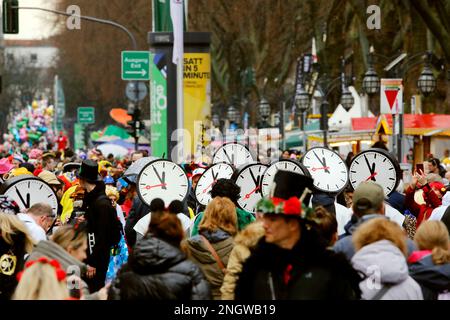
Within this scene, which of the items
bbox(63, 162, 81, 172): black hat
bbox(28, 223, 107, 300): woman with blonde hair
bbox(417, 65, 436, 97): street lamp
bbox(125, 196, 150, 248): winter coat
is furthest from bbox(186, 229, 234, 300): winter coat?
bbox(417, 65, 436, 97): street lamp

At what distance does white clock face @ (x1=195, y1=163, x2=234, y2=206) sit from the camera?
49.3ft

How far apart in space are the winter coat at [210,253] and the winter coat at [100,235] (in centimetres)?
249

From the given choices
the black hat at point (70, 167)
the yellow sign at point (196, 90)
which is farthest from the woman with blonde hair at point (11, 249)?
the yellow sign at point (196, 90)

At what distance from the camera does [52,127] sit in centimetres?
12588

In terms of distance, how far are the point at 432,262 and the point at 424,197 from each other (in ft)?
20.9

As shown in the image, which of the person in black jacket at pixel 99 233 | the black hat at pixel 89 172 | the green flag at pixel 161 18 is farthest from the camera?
the green flag at pixel 161 18

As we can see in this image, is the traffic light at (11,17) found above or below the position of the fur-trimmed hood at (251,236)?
above

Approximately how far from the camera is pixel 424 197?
15.0 meters

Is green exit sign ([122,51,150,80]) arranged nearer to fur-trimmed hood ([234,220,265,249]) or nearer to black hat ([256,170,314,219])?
fur-trimmed hood ([234,220,265,249])

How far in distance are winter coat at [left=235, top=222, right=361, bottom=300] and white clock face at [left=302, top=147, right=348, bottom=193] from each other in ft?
22.9

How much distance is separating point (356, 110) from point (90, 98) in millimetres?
40283

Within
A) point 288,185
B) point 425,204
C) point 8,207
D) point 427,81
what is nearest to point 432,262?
point 288,185

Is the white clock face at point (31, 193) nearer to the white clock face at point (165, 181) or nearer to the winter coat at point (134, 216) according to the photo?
the winter coat at point (134, 216)

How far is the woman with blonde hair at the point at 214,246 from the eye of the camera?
32.6 ft
